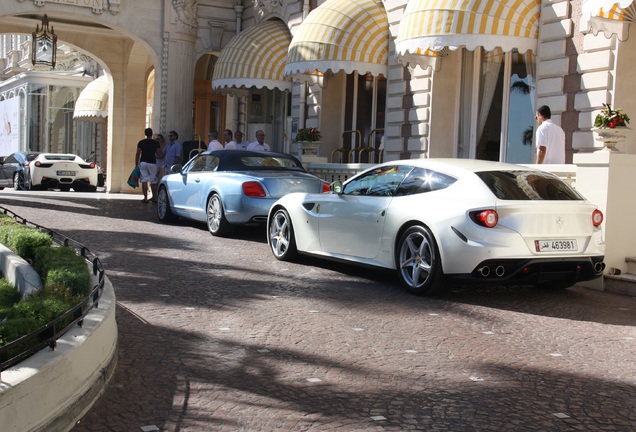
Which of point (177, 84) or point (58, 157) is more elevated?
point (177, 84)

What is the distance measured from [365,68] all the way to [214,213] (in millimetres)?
5884

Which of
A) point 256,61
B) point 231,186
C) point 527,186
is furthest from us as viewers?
point 256,61

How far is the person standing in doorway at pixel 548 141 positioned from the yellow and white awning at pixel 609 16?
126cm

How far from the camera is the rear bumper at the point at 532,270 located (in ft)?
26.4

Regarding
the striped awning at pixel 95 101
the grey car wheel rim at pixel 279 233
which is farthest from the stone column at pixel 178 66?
the grey car wheel rim at pixel 279 233

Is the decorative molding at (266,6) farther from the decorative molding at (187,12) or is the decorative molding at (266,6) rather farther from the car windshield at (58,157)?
the car windshield at (58,157)

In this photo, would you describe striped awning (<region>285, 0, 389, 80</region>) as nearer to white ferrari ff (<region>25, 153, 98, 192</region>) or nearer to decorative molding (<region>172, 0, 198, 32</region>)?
decorative molding (<region>172, 0, 198, 32</region>)

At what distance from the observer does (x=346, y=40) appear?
17.7 meters

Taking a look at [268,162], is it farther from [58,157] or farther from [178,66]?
[58,157]

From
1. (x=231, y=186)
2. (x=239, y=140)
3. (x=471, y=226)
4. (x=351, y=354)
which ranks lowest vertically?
(x=351, y=354)

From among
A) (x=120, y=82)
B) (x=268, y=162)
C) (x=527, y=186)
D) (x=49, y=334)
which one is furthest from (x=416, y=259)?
(x=120, y=82)

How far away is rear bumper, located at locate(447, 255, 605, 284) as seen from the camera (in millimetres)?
8047

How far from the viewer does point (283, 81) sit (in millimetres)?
22203

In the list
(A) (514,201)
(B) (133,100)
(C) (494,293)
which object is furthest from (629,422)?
(B) (133,100)
